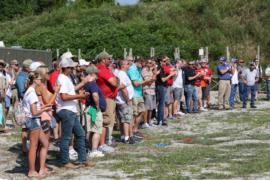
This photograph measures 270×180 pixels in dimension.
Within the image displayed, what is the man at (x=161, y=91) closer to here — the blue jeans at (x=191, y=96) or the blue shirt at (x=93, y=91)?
the blue jeans at (x=191, y=96)

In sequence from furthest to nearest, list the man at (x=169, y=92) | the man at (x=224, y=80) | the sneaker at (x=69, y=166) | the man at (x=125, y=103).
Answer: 1. the man at (x=224, y=80)
2. the man at (x=169, y=92)
3. the man at (x=125, y=103)
4. the sneaker at (x=69, y=166)

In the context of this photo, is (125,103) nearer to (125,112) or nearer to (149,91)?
(125,112)

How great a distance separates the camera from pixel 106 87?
39.6ft

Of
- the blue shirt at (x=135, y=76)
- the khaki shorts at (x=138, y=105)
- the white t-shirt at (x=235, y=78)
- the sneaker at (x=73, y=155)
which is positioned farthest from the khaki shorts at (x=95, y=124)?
the white t-shirt at (x=235, y=78)

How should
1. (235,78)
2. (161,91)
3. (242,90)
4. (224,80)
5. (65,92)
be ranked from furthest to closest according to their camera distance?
(242,90), (235,78), (224,80), (161,91), (65,92)

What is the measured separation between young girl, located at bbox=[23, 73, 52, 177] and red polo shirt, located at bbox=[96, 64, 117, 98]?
238 cm

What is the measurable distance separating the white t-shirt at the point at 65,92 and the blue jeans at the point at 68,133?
0.24 feet

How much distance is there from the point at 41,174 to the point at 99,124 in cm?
191

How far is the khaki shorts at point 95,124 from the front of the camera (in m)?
11.3

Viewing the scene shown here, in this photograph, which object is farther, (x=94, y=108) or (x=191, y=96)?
(x=191, y=96)

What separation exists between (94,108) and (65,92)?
1280 millimetres

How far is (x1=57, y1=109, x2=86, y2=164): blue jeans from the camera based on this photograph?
33.4ft

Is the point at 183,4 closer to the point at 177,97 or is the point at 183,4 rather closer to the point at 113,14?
the point at 113,14

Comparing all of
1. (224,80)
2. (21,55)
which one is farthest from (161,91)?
(21,55)
